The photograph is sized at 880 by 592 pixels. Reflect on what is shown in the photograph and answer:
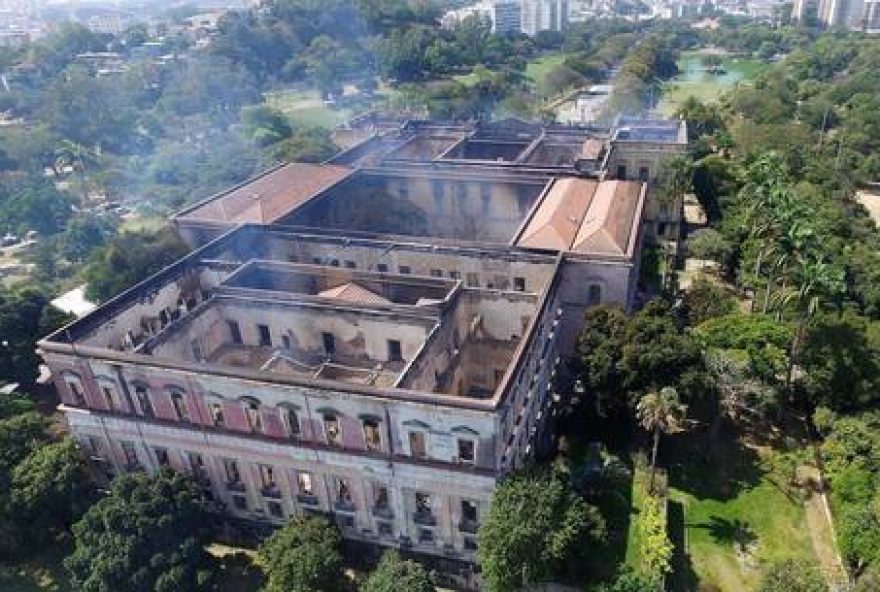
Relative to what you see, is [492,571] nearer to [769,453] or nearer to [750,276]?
[769,453]

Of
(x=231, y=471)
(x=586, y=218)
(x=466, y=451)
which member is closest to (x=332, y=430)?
(x=466, y=451)

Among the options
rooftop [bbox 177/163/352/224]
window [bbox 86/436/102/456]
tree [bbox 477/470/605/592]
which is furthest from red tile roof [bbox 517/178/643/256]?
window [bbox 86/436/102/456]

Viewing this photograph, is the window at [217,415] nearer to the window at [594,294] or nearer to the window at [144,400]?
the window at [144,400]

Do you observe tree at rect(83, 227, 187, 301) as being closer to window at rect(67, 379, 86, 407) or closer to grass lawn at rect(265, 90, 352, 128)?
window at rect(67, 379, 86, 407)

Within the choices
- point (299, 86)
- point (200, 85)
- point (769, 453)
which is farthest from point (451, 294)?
point (299, 86)

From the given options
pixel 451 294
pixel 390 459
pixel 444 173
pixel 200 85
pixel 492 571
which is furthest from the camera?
pixel 200 85

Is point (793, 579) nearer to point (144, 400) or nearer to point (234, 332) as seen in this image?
point (144, 400)
